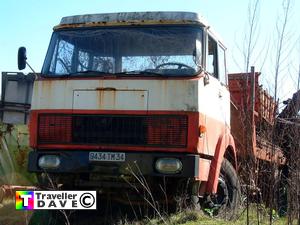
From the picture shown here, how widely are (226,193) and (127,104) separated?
85.9 inches

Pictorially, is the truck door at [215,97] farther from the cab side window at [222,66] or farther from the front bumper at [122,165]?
the front bumper at [122,165]

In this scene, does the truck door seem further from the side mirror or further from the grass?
the side mirror

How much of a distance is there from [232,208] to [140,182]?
186 centimetres

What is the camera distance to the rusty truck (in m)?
6.02

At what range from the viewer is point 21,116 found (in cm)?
1208

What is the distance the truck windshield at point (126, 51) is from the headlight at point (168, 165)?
1.04 meters

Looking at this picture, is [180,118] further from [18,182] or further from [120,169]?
[18,182]

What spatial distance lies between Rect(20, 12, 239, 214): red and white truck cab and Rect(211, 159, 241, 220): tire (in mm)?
551

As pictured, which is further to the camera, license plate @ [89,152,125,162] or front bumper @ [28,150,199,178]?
license plate @ [89,152,125,162]

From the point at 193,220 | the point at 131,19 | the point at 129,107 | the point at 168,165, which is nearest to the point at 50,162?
the point at 129,107

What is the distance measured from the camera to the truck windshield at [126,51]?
20.9 ft

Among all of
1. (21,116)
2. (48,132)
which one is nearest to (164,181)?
(48,132)

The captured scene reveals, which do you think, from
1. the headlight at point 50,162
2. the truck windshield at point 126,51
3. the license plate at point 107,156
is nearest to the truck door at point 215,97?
the truck windshield at point 126,51
